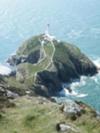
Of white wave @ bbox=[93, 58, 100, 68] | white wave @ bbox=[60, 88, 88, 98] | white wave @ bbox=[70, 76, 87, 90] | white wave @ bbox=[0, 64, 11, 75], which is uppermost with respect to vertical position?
white wave @ bbox=[93, 58, 100, 68]

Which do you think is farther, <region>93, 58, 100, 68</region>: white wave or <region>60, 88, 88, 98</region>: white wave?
<region>93, 58, 100, 68</region>: white wave

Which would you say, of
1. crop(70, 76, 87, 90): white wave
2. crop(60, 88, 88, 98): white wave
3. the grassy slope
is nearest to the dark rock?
the grassy slope

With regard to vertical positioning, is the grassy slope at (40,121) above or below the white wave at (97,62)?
above

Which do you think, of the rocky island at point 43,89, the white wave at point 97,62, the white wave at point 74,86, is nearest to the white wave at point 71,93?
the white wave at point 74,86

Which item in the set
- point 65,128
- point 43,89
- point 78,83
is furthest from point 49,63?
point 65,128

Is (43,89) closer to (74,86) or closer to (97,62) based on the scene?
(74,86)

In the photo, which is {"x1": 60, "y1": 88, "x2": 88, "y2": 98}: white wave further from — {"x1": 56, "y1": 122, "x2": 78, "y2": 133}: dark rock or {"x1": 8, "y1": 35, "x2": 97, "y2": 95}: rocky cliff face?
{"x1": 56, "y1": 122, "x2": 78, "y2": 133}: dark rock

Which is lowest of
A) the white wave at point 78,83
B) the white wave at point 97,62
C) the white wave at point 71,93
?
the white wave at point 71,93

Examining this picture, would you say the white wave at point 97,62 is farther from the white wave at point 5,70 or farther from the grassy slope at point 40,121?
the grassy slope at point 40,121

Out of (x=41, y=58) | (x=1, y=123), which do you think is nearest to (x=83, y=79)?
(x=41, y=58)
